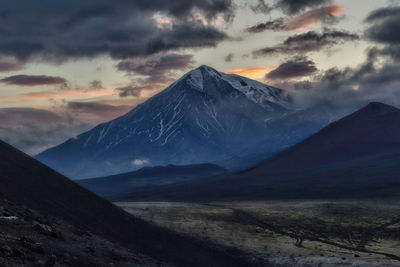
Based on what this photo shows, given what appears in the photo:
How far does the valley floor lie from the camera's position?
60.0 metres

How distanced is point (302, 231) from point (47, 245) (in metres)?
60.4

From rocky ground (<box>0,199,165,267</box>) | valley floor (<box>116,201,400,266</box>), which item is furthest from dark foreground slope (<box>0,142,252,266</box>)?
valley floor (<box>116,201,400,266</box>)

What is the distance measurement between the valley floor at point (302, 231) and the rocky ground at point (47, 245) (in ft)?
88.1

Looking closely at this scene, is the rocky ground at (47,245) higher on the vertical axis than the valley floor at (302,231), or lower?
higher

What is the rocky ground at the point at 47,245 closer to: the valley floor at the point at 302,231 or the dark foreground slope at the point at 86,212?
the dark foreground slope at the point at 86,212

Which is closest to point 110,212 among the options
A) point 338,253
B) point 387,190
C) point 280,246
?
point 280,246

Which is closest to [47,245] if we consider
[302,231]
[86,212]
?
[86,212]

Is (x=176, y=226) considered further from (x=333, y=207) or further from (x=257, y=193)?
(x=257, y=193)

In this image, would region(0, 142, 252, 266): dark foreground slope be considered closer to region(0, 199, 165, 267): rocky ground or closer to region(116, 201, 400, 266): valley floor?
region(0, 199, 165, 267): rocky ground

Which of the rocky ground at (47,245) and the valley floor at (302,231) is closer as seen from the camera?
the rocky ground at (47,245)

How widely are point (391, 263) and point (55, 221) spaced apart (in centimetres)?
3988

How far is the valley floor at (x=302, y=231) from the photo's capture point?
59969 millimetres

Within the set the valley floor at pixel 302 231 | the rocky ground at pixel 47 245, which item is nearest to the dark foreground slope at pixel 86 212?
the rocky ground at pixel 47 245

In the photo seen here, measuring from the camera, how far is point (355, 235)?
3093 inches
